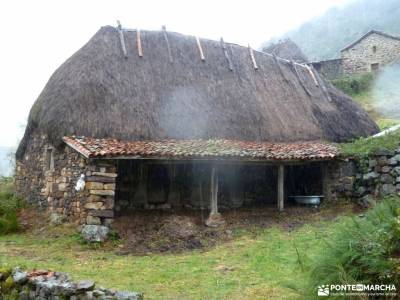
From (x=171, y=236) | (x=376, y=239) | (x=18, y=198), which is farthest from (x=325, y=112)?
(x=376, y=239)

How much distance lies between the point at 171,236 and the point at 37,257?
10.1 feet

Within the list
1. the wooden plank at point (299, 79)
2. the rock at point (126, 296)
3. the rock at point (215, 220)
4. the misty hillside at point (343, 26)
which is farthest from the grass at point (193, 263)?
the misty hillside at point (343, 26)

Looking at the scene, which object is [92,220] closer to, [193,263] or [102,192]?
[102,192]

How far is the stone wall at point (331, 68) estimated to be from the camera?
29.6 m

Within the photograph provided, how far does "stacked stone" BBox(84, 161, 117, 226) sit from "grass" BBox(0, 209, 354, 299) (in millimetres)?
662

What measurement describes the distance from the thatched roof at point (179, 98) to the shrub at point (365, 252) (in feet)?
26.9

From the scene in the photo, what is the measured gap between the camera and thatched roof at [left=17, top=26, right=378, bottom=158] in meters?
12.7

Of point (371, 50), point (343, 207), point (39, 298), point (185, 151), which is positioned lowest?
point (39, 298)

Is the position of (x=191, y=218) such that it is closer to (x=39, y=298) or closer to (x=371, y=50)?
(x=39, y=298)

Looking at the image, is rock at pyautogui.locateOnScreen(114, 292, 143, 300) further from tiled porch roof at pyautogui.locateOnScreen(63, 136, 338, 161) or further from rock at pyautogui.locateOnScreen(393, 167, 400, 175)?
rock at pyautogui.locateOnScreen(393, 167, 400, 175)

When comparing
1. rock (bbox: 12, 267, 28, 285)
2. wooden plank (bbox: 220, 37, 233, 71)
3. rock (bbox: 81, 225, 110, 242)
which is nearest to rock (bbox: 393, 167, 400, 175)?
wooden plank (bbox: 220, 37, 233, 71)

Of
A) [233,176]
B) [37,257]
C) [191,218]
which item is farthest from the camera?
[233,176]

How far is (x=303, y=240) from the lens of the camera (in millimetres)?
10492

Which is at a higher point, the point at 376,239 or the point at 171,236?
the point at 376,239
